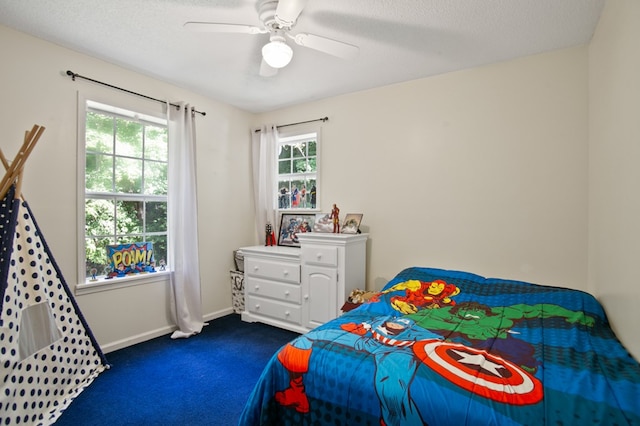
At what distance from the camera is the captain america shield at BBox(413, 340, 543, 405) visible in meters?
1.09

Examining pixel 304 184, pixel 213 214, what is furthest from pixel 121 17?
pixel 304 184

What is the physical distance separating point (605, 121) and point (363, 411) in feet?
6.85

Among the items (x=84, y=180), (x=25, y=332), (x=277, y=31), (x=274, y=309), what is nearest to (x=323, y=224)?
(x=274, y=309)

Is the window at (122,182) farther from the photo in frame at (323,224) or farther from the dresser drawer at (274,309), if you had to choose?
the photo in frame at (323,224)

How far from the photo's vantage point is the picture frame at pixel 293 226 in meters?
3.65

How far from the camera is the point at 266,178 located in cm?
387

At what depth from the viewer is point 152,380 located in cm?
227

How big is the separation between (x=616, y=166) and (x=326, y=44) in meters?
1.71

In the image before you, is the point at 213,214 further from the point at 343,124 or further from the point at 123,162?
the point at 343,124

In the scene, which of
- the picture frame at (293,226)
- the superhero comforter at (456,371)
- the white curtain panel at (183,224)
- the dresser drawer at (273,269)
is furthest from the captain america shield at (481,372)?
the white curtain panel at (183,224)

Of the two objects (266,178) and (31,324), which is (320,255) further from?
(31,324)

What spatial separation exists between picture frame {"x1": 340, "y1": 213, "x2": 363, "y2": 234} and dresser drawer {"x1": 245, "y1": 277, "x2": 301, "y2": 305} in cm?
75

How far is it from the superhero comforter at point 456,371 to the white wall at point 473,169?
69 centimetres

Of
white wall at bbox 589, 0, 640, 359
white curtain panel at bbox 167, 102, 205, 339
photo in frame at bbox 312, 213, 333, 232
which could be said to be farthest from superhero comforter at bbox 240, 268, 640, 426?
white curtain panel at bbox 167, 102, 205, 339
